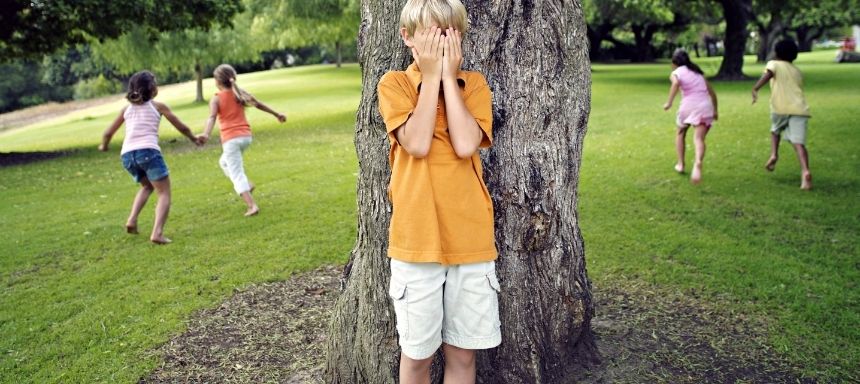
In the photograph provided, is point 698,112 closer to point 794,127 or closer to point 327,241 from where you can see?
point 794,127

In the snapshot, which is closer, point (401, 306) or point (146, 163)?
point (401, 306)

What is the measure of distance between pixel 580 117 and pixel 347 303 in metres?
1.65

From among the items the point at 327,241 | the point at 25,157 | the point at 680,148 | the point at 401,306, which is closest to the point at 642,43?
the point at 25,157

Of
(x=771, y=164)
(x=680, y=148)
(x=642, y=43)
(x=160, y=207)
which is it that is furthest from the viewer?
(x=642, y=43)

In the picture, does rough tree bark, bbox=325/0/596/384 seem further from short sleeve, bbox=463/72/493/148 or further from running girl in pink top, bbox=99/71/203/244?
running girl in pink top, bbox=99/71/203/244

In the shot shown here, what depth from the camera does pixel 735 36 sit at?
2658 centimetres

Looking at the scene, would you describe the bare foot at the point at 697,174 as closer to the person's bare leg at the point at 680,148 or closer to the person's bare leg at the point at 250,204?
the person's bare leg at the point at 680,148

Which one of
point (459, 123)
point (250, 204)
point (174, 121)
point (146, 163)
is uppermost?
point (459, 123)

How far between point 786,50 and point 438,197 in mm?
7335

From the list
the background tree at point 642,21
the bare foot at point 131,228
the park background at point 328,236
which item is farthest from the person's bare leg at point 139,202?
the background tree at point 642,21

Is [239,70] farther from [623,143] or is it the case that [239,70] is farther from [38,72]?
[623,143]

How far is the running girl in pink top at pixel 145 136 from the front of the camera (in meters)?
7.10

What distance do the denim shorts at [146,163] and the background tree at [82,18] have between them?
9192mm

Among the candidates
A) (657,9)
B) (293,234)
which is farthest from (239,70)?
(293,234)
